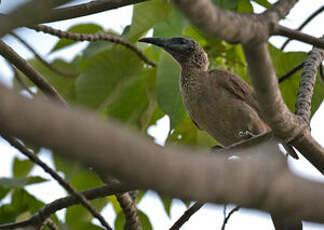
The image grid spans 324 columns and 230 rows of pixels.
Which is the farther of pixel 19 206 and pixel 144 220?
pixel 144 220

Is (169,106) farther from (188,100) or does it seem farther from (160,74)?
(188,100)

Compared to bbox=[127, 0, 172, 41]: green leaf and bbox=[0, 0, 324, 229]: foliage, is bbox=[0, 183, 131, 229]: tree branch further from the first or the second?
bbox=[127, 0, 172, 41]: green leaf

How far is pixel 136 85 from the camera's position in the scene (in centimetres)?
393

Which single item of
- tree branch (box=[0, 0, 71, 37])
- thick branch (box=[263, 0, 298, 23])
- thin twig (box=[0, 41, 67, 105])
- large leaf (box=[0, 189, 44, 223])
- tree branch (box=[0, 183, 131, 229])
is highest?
tree branch (box=[0, 0, 71, 37])

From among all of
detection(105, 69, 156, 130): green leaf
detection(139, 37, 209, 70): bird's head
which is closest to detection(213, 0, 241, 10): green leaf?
detection(105, 69, 156, 130): green leaf

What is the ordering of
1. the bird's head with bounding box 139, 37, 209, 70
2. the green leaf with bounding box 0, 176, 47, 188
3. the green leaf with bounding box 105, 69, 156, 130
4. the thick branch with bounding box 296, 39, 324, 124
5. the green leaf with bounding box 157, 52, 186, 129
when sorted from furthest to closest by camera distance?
the bird's head with bounding box 139, 37, 209, 70 → the green leaf with bounding box 105, 69, 156, 130 → the green leaf with bounding box 157, 52, 186, 129 → the thick branch with bounding box 296, 39, 324, 124 → the green leaf with bounding box 0, 176, 47, 188

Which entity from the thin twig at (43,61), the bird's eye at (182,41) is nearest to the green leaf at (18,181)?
the thin twig at (43,61)

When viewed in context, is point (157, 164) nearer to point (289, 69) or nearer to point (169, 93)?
point (169, 93)

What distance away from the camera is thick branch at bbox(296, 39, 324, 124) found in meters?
3.06

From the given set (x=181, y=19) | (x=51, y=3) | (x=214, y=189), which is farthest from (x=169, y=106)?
(x=214, y=189)

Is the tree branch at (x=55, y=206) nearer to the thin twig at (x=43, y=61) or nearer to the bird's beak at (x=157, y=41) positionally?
the thin twig at (x=43, y=61)

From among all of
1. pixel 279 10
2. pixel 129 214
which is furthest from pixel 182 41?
pixel 279 10

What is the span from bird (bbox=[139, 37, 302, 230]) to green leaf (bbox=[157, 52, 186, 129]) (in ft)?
1.79

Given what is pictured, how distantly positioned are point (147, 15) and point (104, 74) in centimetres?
73
